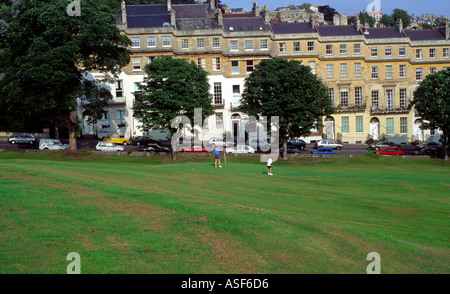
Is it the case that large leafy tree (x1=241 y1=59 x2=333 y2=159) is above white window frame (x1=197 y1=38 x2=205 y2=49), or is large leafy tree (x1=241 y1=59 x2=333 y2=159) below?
below

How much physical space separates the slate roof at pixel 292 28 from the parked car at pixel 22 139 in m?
48.5

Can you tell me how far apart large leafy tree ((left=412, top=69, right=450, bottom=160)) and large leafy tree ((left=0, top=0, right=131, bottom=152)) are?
142 ft

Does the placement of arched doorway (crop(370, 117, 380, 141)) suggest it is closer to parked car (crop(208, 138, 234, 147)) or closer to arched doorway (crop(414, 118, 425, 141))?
arched doorway (crop(414, 118, 425, 141))

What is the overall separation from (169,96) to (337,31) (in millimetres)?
47933

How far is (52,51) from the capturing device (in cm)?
5578

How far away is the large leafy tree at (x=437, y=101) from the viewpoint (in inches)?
2763

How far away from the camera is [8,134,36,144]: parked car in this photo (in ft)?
252

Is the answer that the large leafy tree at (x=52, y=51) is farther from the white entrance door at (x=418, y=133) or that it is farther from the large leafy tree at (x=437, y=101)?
the white entrance door at (x=418, y=133)

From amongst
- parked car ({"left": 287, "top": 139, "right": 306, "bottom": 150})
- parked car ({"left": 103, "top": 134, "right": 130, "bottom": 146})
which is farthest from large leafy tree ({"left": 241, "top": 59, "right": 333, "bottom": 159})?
parked car ({"left": 103, "top": 134, "right": 130, "bottom": 146})

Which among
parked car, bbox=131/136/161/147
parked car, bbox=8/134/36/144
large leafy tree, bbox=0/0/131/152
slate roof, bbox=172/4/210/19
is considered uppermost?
slate roof, bbox=172/4/210/19

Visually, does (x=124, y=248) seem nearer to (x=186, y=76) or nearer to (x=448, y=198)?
(x=448, y=198)

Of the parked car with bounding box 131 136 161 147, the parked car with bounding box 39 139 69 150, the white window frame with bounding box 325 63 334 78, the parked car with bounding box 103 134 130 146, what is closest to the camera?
the parked car with bounding box 39 139 69 150

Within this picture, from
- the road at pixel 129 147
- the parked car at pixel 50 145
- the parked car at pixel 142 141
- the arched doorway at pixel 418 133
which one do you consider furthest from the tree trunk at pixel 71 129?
the arched doorway at pixel 418 133

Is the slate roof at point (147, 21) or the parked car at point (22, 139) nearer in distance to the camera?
the parked car at point (22, 139)
